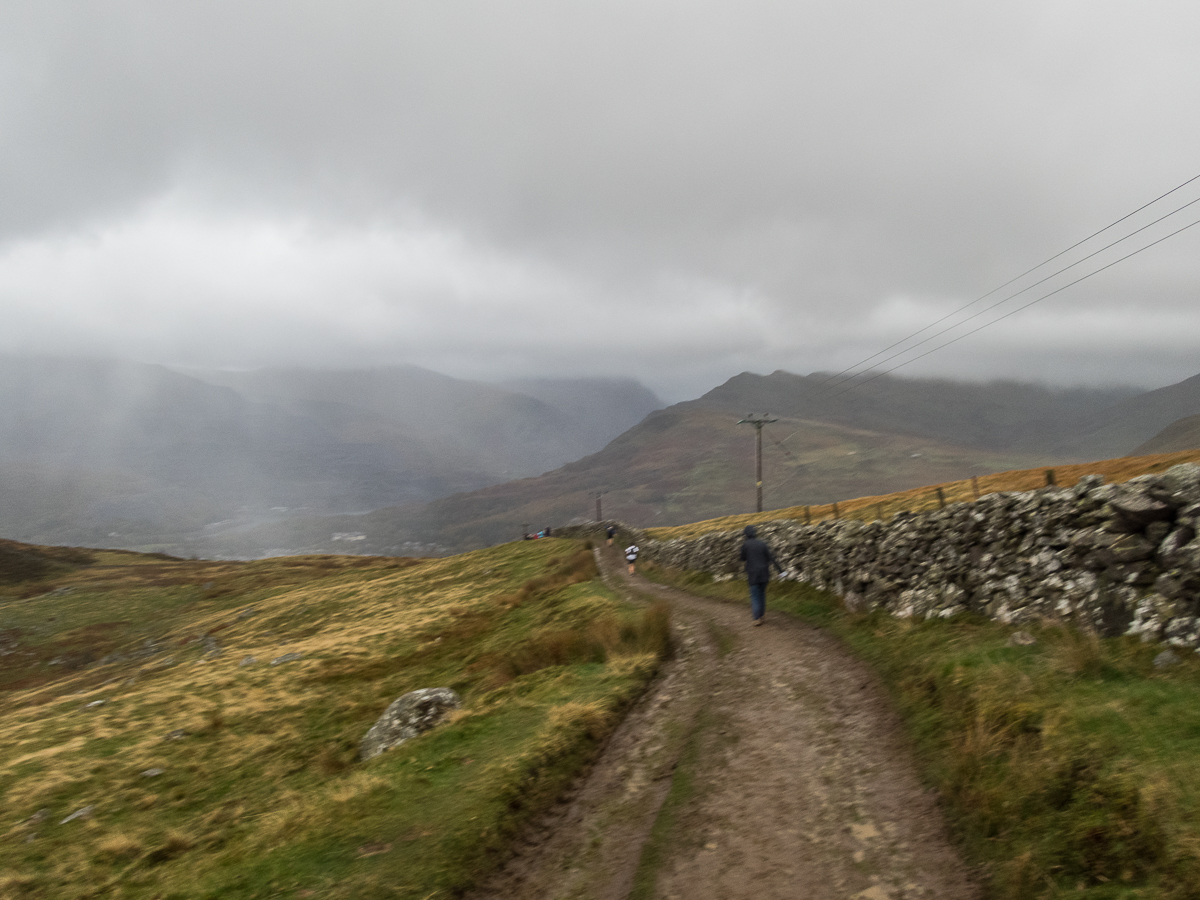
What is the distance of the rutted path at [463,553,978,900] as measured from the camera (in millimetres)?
7250

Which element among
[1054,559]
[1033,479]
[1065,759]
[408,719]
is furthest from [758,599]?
[1033,479]

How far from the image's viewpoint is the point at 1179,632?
348 inches

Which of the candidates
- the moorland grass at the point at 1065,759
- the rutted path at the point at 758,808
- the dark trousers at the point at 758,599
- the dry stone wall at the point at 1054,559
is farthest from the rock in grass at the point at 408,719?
the moorland grass at the point at 1065,759

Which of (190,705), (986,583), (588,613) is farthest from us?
(190,705)

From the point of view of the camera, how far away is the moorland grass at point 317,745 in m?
9.34

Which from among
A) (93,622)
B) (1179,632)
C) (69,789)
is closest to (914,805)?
(1179,632)

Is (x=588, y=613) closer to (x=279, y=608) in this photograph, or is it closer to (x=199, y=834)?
(x=199, y=834)

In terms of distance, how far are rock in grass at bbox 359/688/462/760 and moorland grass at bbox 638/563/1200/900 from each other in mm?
13019

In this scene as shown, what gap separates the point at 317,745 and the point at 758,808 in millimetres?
18806

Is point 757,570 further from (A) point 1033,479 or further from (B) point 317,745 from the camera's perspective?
(A) point 1033,479

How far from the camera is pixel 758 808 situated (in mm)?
8789

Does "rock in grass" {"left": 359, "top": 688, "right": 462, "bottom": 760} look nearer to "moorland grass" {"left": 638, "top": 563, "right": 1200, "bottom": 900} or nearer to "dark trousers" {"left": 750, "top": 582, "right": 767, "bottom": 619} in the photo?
"dark trousers" {"left": 750, "top": 582, "right": 767, "bottom": 619}

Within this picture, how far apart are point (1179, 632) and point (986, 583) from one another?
4.38 meters

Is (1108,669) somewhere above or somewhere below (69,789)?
above
